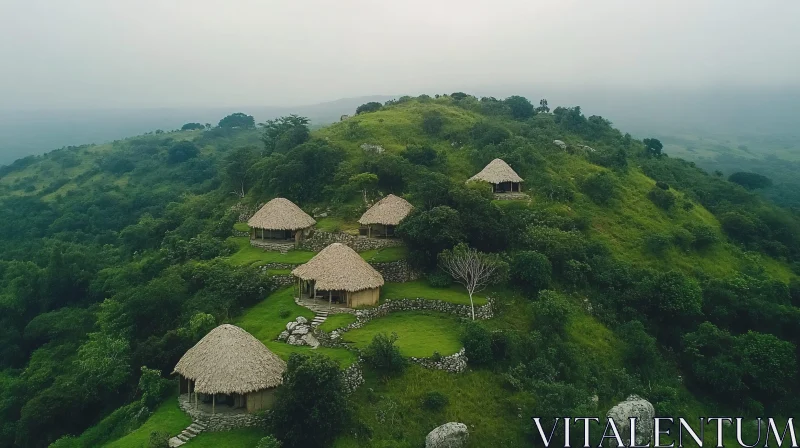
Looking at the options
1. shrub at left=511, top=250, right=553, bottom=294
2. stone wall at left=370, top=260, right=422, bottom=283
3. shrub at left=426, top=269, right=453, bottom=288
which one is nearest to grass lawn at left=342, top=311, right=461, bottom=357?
shrub at left=426, top=269, right=453, bottom=288

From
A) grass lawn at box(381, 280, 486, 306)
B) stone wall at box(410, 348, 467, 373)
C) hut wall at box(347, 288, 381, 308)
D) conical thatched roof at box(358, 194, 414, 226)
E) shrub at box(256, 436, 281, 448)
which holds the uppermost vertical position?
conical thatched roof at box(358, 194, 414, 226)

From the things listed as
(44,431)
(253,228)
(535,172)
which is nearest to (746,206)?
(535,172)

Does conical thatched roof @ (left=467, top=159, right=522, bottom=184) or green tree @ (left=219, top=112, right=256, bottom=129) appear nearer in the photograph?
conical thatched roof @ (left=467, top=159, right=522, bottom=184)

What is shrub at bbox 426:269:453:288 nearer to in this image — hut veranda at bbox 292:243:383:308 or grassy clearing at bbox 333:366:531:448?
hut veranda at bbox 292:243:383:308

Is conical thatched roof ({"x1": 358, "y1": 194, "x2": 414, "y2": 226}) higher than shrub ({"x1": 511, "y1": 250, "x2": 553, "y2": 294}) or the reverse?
higher

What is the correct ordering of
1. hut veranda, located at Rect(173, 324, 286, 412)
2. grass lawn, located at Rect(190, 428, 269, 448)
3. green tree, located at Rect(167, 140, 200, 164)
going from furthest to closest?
green tree, located at Rect(167, 140, 200, 164), hut veranda, located at Rect(173, 324, 286, 412), grass lawn, located at Rect(190, 428, 269, 448)
